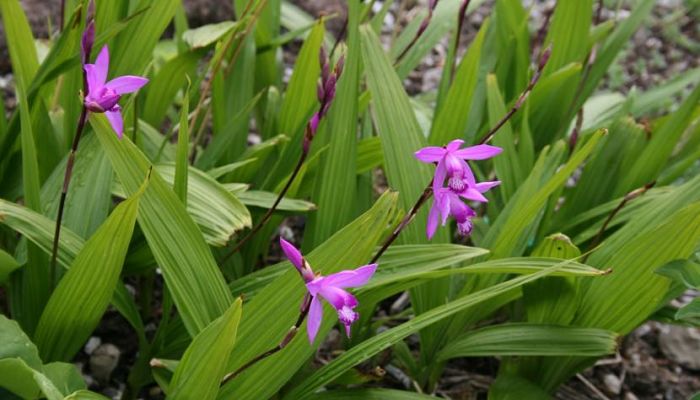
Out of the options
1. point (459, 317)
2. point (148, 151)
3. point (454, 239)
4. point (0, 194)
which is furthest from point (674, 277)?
point (0, 194)

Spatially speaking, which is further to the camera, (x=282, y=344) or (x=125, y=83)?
(x=125, y=83)

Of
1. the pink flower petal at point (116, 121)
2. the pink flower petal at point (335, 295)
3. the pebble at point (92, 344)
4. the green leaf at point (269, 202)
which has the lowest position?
the pebble at point (92, 344)

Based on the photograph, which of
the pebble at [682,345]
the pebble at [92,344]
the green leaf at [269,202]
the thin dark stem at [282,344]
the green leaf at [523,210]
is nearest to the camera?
the thin dark stem at [282,344]

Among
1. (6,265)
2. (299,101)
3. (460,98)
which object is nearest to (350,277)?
(6,265)

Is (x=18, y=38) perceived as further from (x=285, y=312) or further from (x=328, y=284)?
(x=328, y=284)

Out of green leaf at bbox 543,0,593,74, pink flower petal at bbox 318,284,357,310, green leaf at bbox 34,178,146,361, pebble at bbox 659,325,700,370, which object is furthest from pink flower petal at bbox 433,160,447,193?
pebble at bbox 659,325,700,370

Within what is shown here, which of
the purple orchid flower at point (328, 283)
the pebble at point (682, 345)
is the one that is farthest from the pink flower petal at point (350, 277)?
the pebble at point (682, 345)

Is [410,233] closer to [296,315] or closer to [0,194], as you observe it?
[296,315]

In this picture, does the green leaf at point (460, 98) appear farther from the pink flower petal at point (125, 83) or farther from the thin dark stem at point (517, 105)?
the pink flower petal at point (125, 83)
